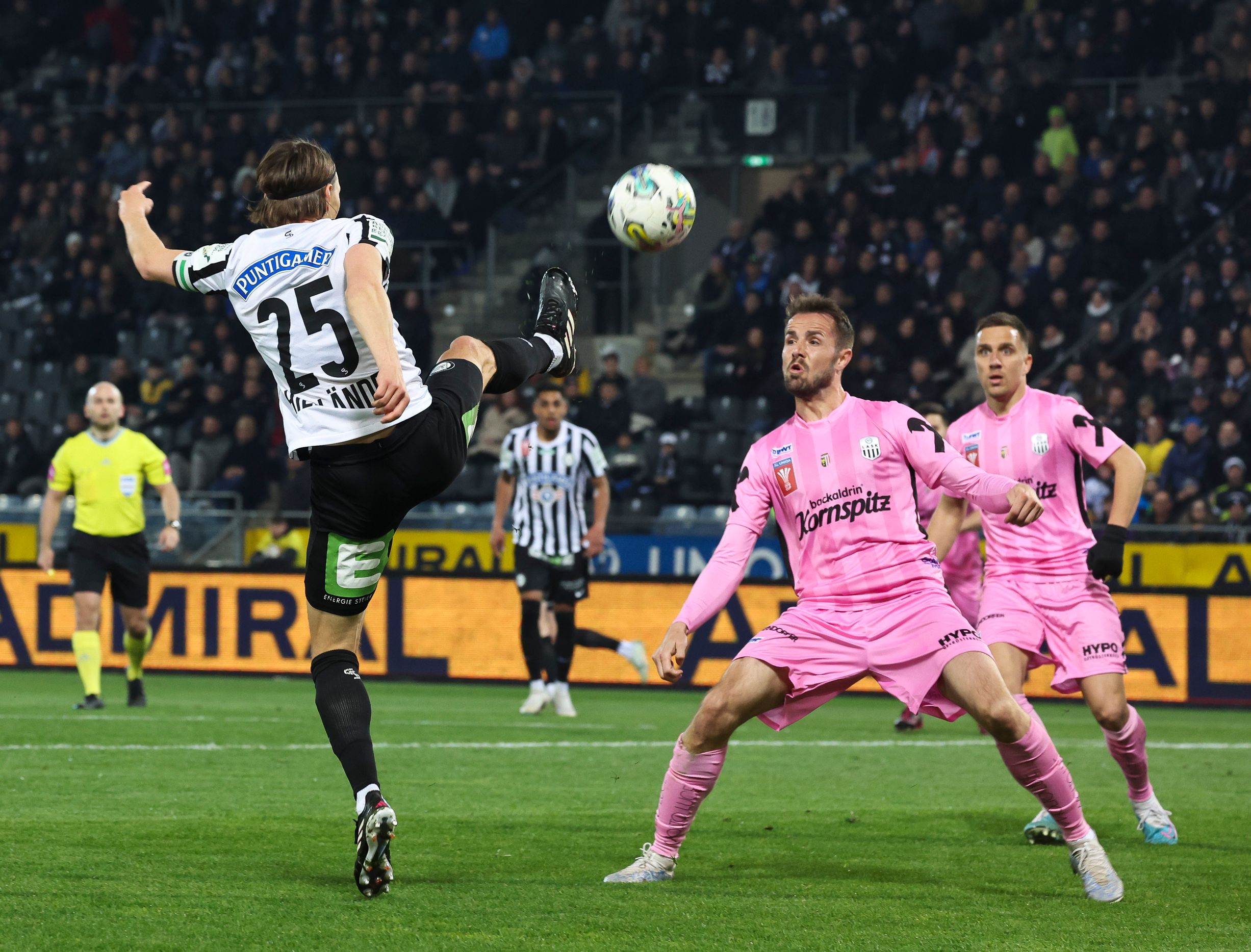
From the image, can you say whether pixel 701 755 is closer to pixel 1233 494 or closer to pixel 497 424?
pixel 1233 494

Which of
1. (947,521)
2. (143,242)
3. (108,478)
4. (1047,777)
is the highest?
(143,242)

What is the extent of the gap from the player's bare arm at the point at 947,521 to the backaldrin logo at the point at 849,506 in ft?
4.09

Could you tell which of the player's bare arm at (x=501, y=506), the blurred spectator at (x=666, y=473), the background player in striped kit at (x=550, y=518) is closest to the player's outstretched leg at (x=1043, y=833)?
the background player in striped kit at (x=550, y=518)

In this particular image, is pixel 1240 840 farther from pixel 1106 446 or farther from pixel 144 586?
pixel 144 586

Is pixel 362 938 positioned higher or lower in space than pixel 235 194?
lower

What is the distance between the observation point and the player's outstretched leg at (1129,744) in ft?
23.0

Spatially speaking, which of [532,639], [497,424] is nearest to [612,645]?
[532,639]

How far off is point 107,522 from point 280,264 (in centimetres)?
774

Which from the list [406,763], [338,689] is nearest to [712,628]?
[406,763]

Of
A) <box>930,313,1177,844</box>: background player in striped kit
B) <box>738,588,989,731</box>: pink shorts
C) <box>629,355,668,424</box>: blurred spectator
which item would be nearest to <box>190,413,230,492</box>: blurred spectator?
<box>629,355,668,424</box>: blurred spectator

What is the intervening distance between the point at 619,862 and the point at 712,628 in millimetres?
9087

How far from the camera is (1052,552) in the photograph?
7352 millimetres

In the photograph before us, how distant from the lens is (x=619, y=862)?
20.5ft

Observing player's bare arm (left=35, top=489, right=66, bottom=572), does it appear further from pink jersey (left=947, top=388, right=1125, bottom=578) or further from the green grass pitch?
pink jersey (left=947, top=388, right=1125, bottom=578)
